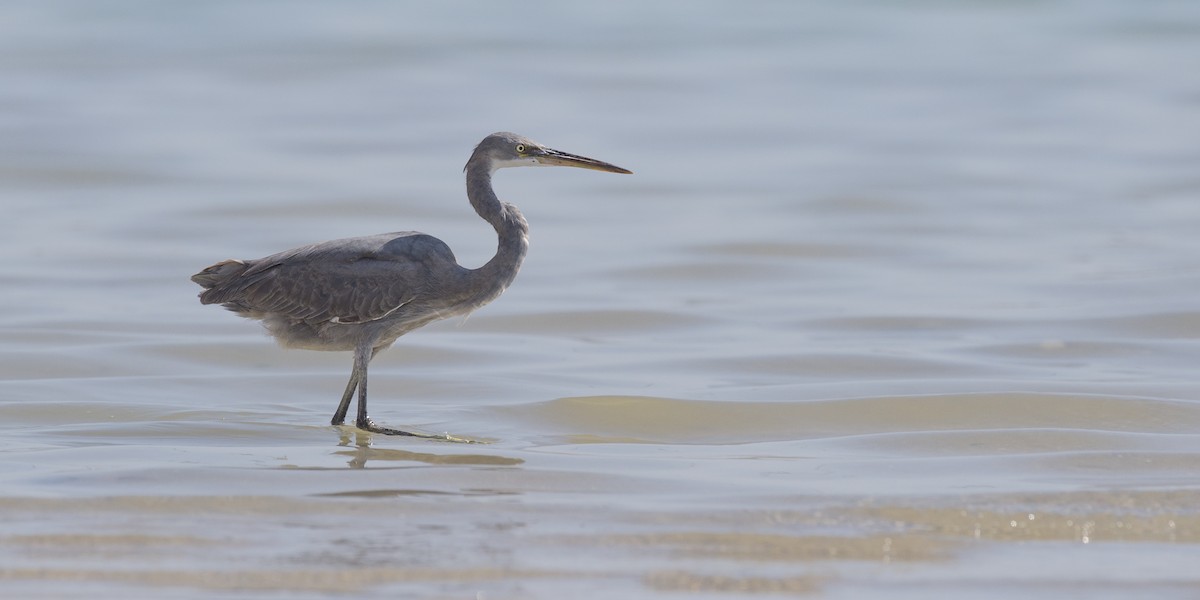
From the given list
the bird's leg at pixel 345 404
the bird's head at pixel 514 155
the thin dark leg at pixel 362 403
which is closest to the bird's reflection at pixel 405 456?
the thin dark leg at pixel 362 403

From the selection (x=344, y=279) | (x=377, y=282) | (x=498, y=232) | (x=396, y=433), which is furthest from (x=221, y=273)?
(x=498, y=232)

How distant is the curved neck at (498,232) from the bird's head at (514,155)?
0.05 metres

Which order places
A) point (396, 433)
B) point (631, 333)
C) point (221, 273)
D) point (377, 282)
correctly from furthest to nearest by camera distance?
point (631, 333)
point (221, 273)
point (377, 282)
point (396, 433)

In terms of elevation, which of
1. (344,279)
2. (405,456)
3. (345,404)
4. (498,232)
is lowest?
(405,456)

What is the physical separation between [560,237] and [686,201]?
240 centimetres

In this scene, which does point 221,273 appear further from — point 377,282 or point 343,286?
point 377,282

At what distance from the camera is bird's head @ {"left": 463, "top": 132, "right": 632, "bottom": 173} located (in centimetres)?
837

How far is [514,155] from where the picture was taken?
845cm

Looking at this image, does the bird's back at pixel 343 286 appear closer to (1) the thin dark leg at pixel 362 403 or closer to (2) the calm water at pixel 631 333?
(1) the thin dark leg at pixel 362 403

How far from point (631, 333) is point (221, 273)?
10.9 ft

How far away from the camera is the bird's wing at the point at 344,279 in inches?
319

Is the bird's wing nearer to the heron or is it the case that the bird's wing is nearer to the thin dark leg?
the heron

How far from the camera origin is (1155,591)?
5121mm

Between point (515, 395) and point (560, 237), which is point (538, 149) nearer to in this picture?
point (515, 395)
